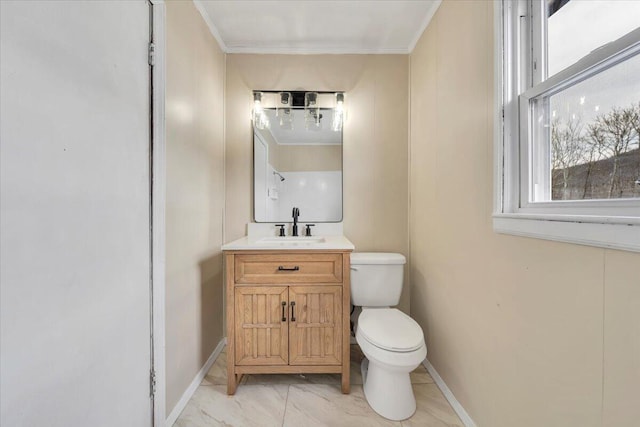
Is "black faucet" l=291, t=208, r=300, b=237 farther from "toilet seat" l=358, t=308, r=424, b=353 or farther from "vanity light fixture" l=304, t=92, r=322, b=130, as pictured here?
"toilet seat" l=358, t=308, r=424, b=353

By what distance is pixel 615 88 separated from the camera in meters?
0.75

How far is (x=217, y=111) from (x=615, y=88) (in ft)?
6.75

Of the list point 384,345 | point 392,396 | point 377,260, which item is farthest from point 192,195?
point 392,396

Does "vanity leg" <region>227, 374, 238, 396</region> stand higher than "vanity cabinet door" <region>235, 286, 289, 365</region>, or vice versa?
"vanity cabinet door" <region>235, 286, 289, 365</region>

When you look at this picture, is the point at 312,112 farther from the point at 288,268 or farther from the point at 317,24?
the point at 288,268

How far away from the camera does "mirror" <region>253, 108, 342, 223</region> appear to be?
84.4 inches

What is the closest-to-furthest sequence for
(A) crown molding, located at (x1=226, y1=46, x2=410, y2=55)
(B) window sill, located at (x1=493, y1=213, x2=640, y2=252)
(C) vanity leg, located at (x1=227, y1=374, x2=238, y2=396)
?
(B) window sill, located at (x1=493, y1=213, x2=640, y2=252) → (C) vanity leg, located at (x1=227, y1=374, x2=238, y2=396) → (A) crown molding, located at (x1=226, y1=46, x2=410, y2=55)

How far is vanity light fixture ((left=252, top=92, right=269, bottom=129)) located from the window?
1620 millimetres

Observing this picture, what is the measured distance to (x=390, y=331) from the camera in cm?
142

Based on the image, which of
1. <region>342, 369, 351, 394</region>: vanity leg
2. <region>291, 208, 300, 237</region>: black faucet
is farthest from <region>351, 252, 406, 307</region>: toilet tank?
<region>291, 208, 300, 237</region>: black faucet

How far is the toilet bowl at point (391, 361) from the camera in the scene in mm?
1300

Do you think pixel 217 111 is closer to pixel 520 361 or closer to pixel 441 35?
pixel 441 35

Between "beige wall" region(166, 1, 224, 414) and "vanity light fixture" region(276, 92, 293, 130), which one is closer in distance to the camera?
"beige wall" region(166, 1, 224, 414)

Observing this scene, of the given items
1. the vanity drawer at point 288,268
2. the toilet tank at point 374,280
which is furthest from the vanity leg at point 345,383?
the vanity drawer at point 288,268
